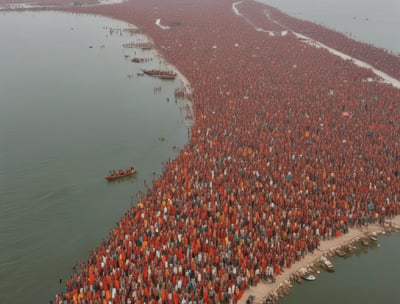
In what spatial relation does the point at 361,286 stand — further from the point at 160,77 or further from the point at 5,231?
the point at 160,77

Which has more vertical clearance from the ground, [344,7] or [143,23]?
[344,7]

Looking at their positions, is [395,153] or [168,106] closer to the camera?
[395,153]

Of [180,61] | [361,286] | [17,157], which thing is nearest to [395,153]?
[361,286]

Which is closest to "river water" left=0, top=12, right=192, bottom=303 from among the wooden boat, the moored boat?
the wooden boat

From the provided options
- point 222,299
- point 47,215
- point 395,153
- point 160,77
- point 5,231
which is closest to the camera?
point 222,299

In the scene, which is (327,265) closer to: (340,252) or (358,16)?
(340,252)

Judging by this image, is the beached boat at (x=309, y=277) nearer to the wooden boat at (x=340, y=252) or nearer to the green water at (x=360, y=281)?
the green water at (x=360, y=281)

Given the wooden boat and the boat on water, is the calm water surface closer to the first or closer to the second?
the boat on water
